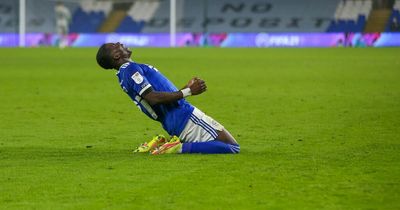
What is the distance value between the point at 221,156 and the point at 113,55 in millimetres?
1703

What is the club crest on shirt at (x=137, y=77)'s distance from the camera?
33.0 feet

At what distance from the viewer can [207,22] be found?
64875mm

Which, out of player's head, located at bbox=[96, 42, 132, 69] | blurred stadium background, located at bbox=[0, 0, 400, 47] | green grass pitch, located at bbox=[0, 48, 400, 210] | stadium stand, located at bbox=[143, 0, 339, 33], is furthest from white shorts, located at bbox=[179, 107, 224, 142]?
stadium stand, located at bbox=[143, 0, 339, 33]

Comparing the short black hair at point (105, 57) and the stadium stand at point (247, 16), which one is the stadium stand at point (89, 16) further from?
the short black hair at point (105, 57)

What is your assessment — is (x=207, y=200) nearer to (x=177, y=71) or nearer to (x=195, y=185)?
(x=195, y=185)

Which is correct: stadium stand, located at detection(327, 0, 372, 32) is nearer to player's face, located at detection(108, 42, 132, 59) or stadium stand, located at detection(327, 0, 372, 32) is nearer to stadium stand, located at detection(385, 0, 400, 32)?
stadium stand, located at detection(385, 0, 400, 32)

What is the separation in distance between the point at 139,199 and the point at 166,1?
59.4 metres

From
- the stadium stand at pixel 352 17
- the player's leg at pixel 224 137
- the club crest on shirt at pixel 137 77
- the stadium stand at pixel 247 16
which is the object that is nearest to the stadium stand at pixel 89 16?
the stadium stand at pixel 247 16

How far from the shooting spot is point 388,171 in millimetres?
8805

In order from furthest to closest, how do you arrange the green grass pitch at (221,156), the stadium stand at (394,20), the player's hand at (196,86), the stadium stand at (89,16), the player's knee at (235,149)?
the stadium stand at (89,16) < the stadium stand at (394,20) < the player's knee at (235,149) < the player's hand at (196,86) < the green grass pitch at (221,156)

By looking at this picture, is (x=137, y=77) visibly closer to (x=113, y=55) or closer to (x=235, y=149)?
(x=113, y=55)

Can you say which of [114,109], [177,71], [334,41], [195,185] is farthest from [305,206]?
[334,41]

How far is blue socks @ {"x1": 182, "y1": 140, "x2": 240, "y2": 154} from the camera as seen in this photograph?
33.3ft

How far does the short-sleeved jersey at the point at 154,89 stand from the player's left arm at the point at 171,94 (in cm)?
8
